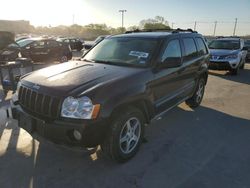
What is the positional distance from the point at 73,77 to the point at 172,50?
6.49 feet

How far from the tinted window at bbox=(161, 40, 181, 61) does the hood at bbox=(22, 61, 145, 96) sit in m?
0.73

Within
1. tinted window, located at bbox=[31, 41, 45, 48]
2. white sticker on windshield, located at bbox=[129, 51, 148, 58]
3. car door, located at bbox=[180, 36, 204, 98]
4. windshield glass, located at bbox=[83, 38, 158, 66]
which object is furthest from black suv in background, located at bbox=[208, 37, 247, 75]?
tinted window, located at bbox=[31, 41, 45, 48]

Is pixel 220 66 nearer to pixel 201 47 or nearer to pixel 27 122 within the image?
pixel 201 47

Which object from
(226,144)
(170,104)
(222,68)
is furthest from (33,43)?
(226,144)

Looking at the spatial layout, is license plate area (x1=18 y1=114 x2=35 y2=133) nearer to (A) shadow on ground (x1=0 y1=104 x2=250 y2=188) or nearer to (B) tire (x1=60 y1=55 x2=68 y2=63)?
(A) shadow on ground (x1=0 y1=104 x2=250 y2=188)

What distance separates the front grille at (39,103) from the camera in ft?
9.78

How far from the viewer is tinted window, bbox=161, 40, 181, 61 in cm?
419

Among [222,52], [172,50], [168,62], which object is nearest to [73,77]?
[168,62]

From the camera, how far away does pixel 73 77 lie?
340 centimetres

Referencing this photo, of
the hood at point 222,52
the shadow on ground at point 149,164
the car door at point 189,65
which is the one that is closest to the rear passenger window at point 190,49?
the car door at point 189,65

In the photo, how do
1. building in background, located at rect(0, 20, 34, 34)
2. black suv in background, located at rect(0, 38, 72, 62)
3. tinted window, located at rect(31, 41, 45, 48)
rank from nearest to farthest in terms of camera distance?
1. black suv in background, located at rect(0, 38, 72, 62)
2. tinted window, located at rect(31, 41, 45, 48)
3. building in background, located at rect(0, 20, 34, 34)

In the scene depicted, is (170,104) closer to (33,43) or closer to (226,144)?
(226,144)

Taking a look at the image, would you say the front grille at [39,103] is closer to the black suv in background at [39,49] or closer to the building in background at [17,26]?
the black suv in background at [39,49]

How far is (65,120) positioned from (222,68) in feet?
32.7
